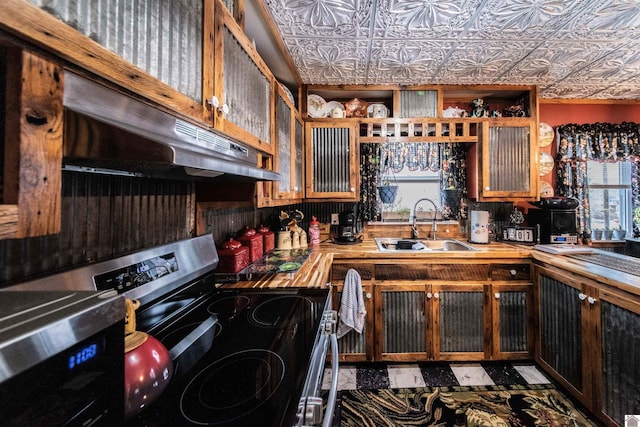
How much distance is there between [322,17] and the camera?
1.70 meters

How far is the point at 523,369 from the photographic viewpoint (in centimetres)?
218

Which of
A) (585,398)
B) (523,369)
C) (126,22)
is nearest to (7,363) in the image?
(126,22)

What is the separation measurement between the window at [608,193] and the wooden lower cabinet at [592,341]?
1.56 metres

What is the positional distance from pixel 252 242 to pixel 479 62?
7.39ft

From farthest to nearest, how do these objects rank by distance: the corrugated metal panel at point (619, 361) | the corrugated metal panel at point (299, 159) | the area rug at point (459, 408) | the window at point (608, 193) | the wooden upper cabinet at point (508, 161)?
the window at point (608, 193), the wooden upper cabinet at point (508, 161), the corrugated metal panel at point (299, 159), the area rug at point (459, 408), the corrugated metal panel at point (619, 361)

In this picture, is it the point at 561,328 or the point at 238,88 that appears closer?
the point at 238,88

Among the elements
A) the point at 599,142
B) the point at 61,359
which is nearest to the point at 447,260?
the point at 599,142

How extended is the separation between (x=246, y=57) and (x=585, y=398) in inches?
108

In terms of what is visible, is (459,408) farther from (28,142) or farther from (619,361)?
A: (28,142)

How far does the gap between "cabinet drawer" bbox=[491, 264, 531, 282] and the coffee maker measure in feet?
3.87

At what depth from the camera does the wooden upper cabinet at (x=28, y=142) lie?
39 cm

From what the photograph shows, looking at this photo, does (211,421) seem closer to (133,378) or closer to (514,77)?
(133,378)

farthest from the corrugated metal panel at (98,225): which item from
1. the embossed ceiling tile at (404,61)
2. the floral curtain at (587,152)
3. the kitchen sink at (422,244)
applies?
the floral curtain at (587,152)

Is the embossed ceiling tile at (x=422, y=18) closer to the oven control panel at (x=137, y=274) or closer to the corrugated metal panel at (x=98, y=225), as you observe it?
the corrugated metal panel at (x=98, y=225)
